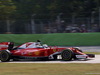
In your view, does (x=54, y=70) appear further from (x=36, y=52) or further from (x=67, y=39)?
(x=67, y=39)

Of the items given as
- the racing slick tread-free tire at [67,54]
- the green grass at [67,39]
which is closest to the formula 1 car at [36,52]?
the racing slick tread-free tire at [67,54]

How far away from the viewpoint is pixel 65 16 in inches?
777

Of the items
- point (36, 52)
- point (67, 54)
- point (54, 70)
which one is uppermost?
point (36, 52)

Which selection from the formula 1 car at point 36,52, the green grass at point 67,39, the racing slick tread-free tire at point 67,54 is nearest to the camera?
the racing slick tread-free tire at point 67,54

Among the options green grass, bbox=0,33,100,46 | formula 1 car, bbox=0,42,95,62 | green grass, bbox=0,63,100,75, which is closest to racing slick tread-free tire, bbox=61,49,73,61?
formula 1 car, bbox=0,42,95,62

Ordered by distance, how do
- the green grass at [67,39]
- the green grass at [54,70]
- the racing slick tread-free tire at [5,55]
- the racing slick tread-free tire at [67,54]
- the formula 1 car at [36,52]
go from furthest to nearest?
the green grass at [67,39]
the racing slick tread-free tire at [5,55]
the formula 1 car at [36,52]
the racing slick tread-free tire at [67,54]
the green grass at [54,70]

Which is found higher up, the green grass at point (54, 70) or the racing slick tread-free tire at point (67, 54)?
the racing slick tread-free tire at point (67, 54)

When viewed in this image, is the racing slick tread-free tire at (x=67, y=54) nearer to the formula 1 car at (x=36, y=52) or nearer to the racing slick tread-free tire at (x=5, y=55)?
the formula 1 car at (x=36, y=52)

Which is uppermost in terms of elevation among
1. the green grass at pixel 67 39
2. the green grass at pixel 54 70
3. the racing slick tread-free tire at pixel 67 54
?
the green grass at pixel 67 39

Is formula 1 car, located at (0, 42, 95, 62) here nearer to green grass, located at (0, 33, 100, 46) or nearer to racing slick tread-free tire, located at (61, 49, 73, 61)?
racing slick tread-free tire, located at (61, 49, 73, 61)

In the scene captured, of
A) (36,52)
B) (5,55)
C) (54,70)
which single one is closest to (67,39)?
(36,52)

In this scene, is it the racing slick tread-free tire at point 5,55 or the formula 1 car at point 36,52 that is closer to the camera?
the formula 1 car at point 36,52

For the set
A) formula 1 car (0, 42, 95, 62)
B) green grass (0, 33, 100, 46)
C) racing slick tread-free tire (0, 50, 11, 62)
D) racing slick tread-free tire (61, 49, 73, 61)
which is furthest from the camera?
green grass (0, 33, 100, 46)

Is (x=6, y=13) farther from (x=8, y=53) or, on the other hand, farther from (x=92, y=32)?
(x=8, y=53)
